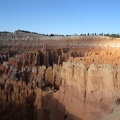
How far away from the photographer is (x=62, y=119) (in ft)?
54.5

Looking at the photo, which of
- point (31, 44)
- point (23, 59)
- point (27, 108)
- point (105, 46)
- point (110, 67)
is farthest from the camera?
point (31, 44)

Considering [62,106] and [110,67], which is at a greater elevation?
[110,67]

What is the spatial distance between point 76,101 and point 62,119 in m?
1.68

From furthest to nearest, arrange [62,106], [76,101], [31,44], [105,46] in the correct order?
[31,44]
[105,46]
[62,106]
[76,101]

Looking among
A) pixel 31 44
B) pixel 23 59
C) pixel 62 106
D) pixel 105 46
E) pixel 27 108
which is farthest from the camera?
pixel 31 44

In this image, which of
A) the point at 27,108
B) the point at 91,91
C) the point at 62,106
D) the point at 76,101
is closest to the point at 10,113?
the point at 27,108

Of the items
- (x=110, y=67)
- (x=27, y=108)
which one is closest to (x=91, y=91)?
(x=110, y=67)

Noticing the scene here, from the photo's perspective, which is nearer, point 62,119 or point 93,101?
point 93,101

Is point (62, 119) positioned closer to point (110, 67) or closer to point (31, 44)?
point (110, 67)

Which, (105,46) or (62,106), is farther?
(105,46)

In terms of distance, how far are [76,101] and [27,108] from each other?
4.51 metres

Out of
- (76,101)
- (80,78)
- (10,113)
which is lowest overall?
(10,113)

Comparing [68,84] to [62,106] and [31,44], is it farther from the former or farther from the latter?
[31,44]

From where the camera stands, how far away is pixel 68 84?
1728cm
